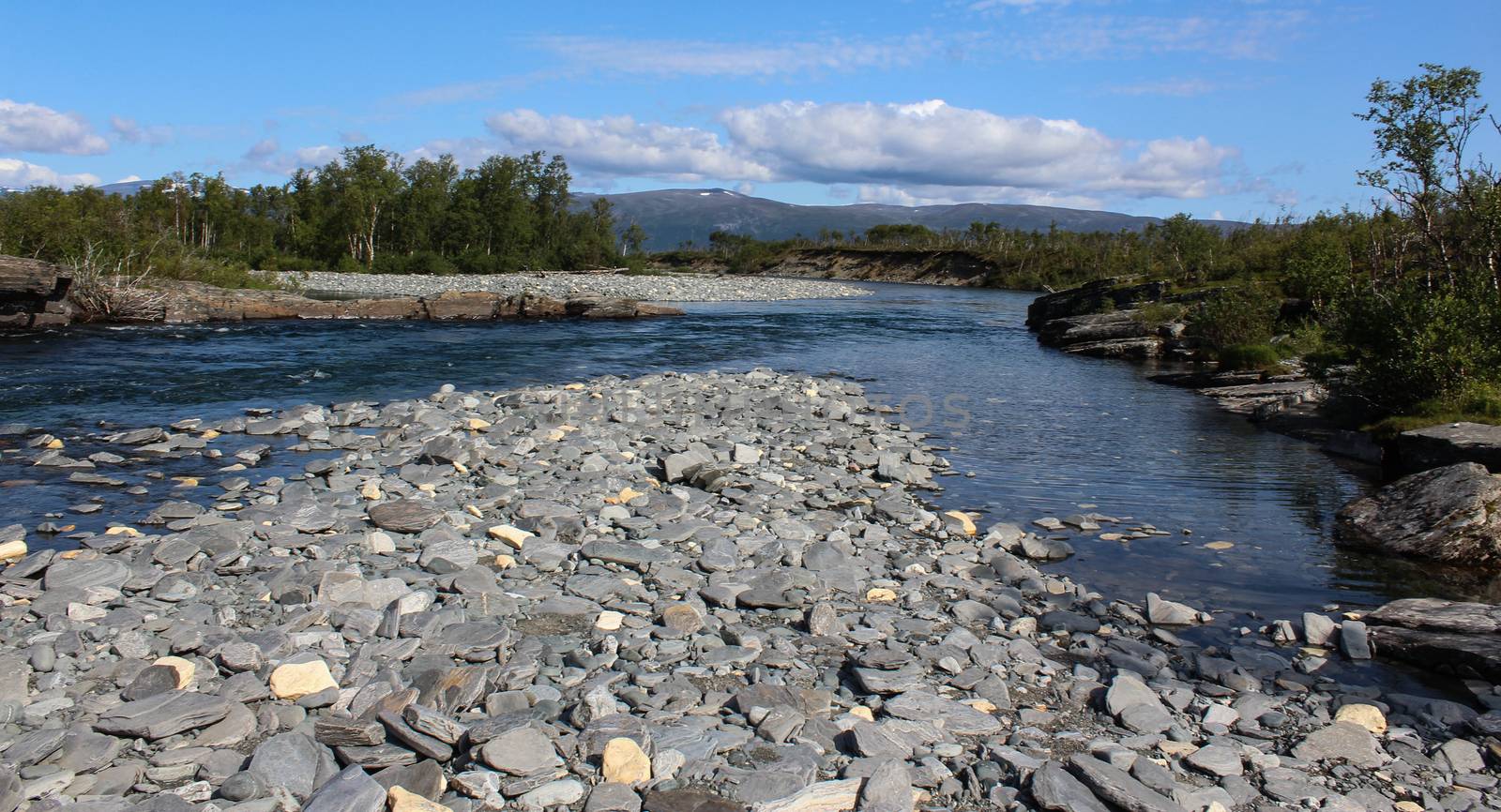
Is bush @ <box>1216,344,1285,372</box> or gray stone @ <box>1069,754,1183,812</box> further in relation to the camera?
bush @ <box>1216,344,1285,372</box>

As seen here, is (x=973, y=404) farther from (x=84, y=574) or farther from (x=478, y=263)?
(x=478, y=263)

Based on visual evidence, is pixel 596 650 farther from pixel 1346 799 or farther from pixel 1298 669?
pixel 1298 669

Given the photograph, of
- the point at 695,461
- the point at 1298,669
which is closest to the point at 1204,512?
the point at 1298,669

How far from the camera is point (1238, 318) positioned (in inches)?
1105

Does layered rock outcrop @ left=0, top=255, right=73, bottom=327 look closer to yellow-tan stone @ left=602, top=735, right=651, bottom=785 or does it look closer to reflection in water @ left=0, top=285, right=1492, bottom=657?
reflection in water @ left=0, top=285, right=1492, bottom=657

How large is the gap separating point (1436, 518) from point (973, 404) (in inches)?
416

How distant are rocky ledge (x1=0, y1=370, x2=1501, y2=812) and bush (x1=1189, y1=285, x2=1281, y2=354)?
22124 mm

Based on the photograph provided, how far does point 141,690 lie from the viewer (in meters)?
5.17

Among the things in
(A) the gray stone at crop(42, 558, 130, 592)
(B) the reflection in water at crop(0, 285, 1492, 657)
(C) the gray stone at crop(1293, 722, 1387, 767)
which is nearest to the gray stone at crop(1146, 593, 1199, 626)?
(B) the reflection in water at crop(0, 285, 1492, 657)

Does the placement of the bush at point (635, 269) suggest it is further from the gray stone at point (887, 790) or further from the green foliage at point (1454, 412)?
the gray stone at point (887, 790)

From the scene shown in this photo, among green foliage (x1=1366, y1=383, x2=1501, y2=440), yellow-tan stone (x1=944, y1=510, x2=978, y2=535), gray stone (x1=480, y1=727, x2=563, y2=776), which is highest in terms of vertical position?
green foliage (x1=1366, y1=383, x2=1501, y2=440)

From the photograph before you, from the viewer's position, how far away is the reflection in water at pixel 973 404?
358 inches

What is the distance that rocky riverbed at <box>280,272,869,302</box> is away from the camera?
58.7 meters

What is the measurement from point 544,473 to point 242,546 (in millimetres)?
3668
